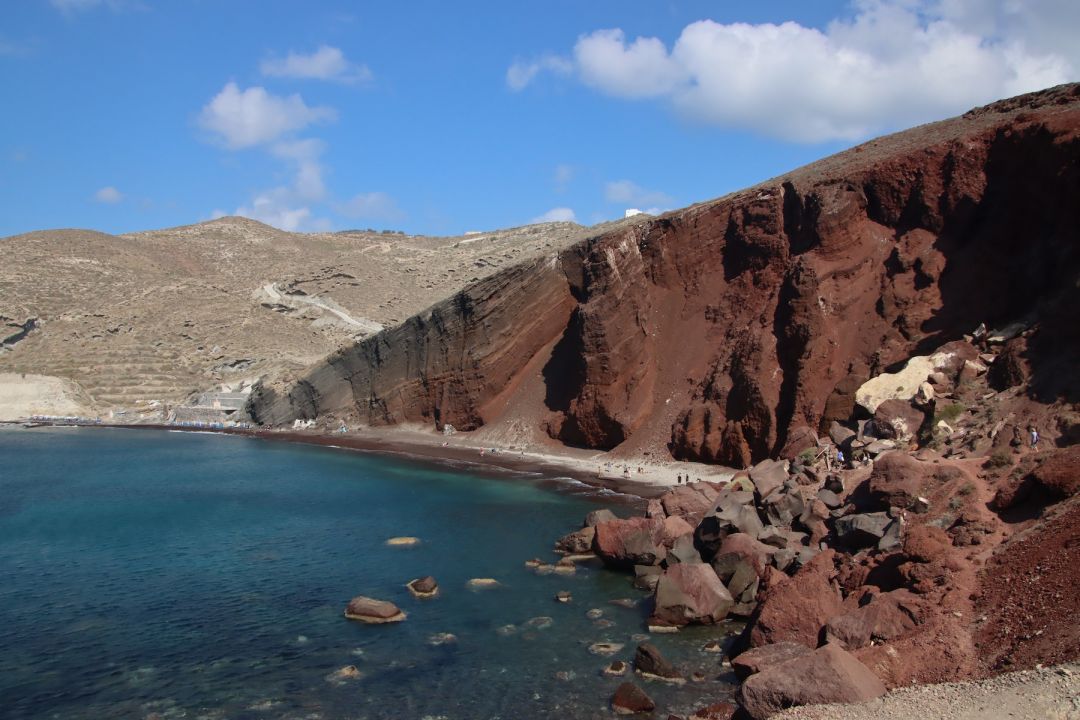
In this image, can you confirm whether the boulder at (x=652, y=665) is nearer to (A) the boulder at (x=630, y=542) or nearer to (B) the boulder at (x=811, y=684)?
(B) the boulder at (x=811, y=684)

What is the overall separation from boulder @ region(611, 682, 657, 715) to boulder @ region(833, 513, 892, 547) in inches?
314

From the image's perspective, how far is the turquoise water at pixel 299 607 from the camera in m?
16.9

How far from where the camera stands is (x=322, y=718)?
620 inches

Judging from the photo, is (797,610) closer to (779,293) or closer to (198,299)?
(779,293)

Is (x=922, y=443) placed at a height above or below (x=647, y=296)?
below

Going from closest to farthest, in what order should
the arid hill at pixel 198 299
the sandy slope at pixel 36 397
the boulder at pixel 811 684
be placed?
the boulder at pixel 811 684, the sandy slope at pixel 36 397, the arid hill at pixel 198 299

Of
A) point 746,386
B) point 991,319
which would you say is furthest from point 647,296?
point 991,319

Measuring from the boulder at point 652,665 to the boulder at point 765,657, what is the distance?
4.94 feet

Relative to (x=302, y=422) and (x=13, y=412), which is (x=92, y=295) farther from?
(x=302, y=422)

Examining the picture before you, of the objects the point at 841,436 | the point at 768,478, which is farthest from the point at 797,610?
the point at 841,436

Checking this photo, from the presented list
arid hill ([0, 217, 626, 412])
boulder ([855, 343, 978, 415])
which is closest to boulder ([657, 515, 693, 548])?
boulder ([855, 343, 978, 415])

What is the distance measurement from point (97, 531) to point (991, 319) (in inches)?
1507

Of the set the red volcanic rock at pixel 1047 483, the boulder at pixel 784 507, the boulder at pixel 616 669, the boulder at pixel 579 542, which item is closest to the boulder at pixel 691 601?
the boulder at pixel 616 669

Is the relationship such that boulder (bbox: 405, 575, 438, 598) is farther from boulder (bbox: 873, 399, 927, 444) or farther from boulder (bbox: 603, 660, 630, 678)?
boulder (bbox: 873, 399, 927, 444)
